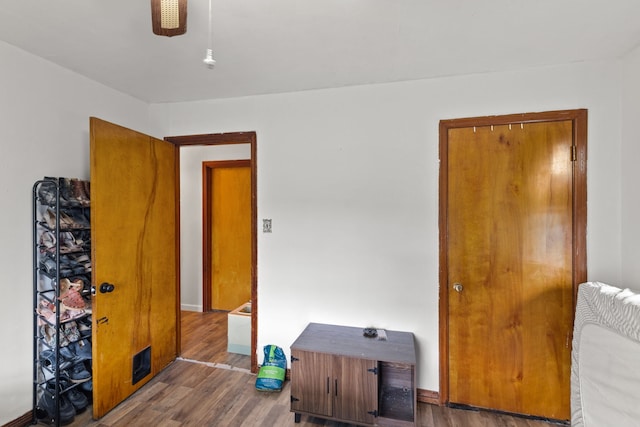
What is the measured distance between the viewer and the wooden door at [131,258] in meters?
1.92

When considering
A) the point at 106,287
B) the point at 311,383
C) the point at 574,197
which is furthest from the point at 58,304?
the point at 574,197

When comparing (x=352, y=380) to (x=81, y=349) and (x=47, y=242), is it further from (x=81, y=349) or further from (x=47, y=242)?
(x=47, y=242)

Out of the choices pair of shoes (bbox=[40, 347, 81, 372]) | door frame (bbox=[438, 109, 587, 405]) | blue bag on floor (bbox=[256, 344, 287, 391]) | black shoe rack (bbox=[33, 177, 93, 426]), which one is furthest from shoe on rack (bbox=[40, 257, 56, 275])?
door frame (bbox=[438, 109, 587, 405])

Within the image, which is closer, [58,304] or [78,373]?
[58,304]

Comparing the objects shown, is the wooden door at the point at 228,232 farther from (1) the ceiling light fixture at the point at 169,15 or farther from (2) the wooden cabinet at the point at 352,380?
(1) the ceiling light fixture at the point at 169,15

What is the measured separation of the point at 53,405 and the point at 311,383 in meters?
1.61

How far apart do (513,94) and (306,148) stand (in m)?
1.52

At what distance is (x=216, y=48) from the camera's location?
1741 mm

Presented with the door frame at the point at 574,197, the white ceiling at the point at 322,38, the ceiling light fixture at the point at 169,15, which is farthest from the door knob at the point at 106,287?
the door frame at the point at 574,197

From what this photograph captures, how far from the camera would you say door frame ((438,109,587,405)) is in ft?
6.20

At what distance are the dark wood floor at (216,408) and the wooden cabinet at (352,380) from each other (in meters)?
0.15

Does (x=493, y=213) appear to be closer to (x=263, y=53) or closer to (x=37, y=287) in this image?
(x=263, y=53)

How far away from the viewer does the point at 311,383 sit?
75.0 inches

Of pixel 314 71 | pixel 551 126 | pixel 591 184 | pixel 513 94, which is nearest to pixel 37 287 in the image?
pixel 314 71
